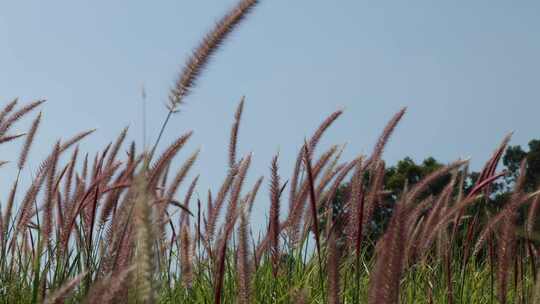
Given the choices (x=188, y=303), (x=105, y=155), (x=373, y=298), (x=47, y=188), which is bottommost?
(x=373, y=298)

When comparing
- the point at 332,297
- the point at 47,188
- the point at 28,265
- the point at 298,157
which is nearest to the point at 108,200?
the point at 47,188

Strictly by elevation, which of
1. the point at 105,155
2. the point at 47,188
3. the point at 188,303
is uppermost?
the point at 105,155

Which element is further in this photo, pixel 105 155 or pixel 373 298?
pixel 105 155

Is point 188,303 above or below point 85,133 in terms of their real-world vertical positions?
below

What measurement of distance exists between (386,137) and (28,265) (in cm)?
179

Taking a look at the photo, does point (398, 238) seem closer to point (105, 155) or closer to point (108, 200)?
point (108, 200)

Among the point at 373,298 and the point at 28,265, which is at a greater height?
the point at 28,265

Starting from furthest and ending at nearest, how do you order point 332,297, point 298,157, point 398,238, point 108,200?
point 298,157 → point 108,200 → point 332,297 → point 398,238

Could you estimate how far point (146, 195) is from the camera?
1.06 meters

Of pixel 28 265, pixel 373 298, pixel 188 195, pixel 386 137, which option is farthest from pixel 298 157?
pixel 373 298

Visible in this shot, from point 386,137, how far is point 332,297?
7.85ft

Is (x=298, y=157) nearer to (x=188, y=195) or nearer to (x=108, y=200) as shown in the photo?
(x=188, y=195)

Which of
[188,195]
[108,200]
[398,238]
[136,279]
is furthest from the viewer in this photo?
[188,195]

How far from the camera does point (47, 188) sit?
3.15m
